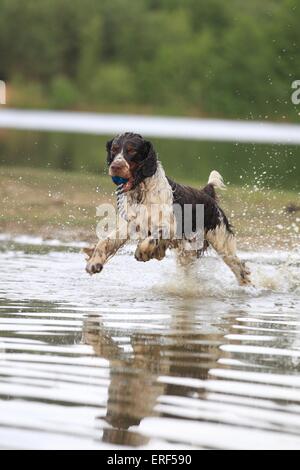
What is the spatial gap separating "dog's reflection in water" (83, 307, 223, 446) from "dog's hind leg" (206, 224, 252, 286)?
1.71 metres

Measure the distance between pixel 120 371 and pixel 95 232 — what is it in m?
7.89

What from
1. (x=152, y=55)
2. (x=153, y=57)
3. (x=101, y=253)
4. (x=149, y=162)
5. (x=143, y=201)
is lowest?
(x=101, y=253)

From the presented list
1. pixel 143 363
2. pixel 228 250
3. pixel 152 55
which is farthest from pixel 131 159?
pixel 152 55

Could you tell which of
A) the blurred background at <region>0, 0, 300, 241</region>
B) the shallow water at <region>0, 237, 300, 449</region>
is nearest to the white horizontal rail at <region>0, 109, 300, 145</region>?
the blurred background at <region>0, 0, 300, 241</region>

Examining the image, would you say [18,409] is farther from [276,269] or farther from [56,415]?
[276,269]

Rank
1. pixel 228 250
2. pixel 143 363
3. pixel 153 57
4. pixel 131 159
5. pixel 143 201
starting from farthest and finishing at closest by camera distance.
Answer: pixel 153 57
pixel 228 250
pixel 143 201
pixel 131 159
pixel 143 363

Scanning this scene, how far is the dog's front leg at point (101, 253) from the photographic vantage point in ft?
35.9

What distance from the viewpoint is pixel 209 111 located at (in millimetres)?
Answer: 57594

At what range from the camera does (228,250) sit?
12.0 meters

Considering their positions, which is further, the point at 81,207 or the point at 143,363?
the point at 81,207

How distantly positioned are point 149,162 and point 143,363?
120 inches

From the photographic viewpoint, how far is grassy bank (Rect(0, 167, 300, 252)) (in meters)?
15.7

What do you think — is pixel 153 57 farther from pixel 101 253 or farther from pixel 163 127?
pixel 101 253

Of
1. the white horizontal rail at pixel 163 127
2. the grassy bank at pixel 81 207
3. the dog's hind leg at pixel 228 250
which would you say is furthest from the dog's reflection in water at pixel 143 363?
the white horizontal rail at pixel 163 127
